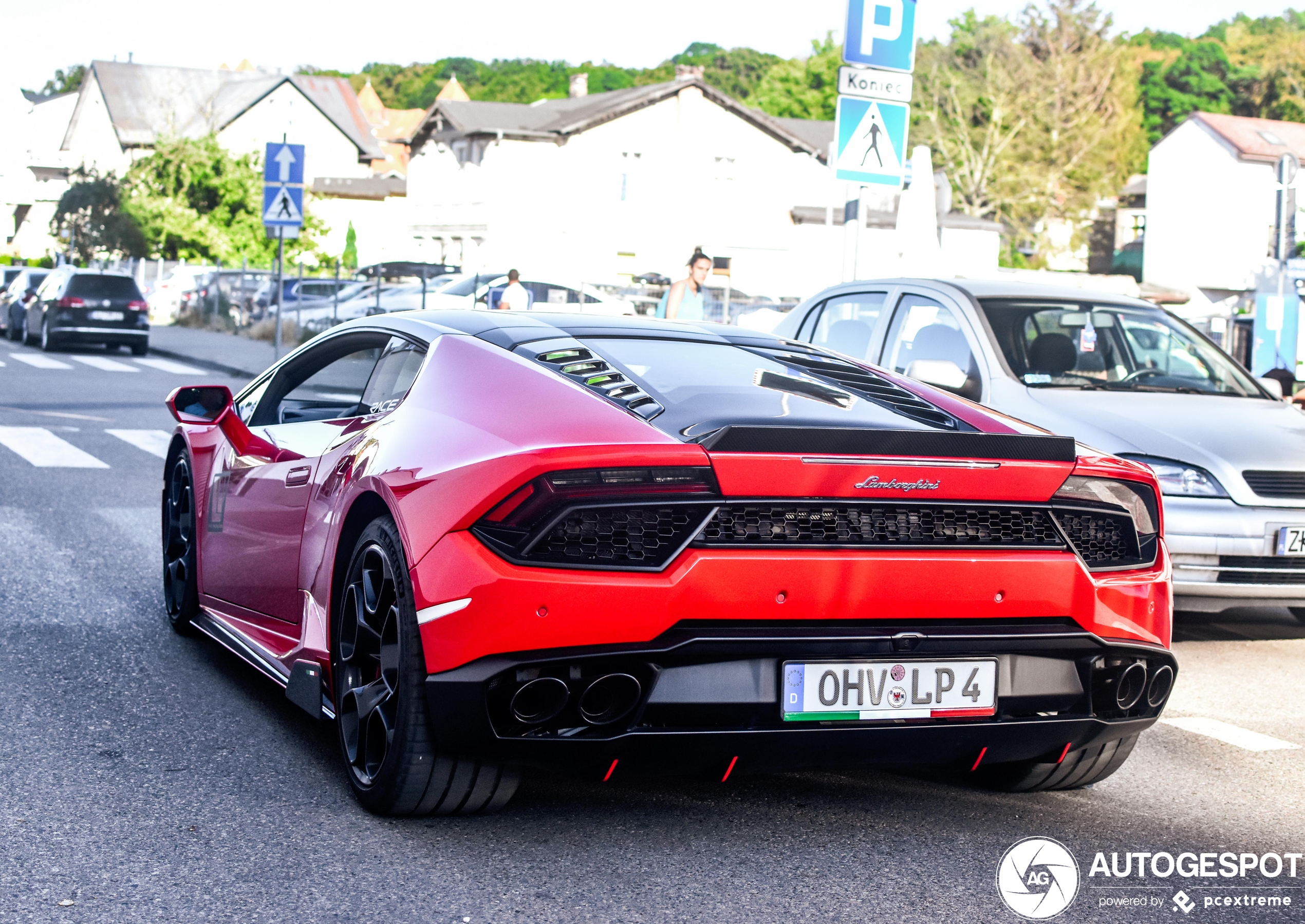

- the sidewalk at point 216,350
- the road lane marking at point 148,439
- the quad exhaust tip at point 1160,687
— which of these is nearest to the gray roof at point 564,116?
the sidewalk at point 216,350

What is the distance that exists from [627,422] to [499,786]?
939 millimetres

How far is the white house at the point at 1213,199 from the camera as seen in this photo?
7562 cm

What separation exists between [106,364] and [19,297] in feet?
26.0

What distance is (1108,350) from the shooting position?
800cm

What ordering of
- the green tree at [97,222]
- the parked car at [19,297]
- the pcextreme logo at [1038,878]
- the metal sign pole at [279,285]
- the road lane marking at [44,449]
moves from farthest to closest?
the green tree at [97,222] < the parked car at [19,297] < the metal sign pole at [279,285] < the road lane marking at [44,449] < the pcextreme logo at [1038,878]

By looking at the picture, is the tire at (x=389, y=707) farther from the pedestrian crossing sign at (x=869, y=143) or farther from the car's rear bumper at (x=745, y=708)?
the pedestrian crossing sign at (x=869, y=143)

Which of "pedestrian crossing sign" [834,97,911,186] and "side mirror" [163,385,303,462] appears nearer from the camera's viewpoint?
"side mirror" [163,385,303,462]

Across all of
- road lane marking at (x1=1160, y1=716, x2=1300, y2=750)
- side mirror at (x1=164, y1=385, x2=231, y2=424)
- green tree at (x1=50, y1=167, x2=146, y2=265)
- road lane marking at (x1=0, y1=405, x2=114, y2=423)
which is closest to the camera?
road lane marking at (x1=1160, y1=716, x2=1300, y2=750)

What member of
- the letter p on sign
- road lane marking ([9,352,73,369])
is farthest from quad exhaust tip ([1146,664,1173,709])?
road lane marking ([9,352,73,369])

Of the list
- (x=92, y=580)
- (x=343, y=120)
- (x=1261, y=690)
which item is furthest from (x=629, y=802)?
(x=343, y=120)

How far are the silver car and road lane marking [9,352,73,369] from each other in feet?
60.9

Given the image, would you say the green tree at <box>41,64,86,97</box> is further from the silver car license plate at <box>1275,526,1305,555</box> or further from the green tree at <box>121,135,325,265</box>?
the silver car license plate at <box>1275,526,1305,555</box>

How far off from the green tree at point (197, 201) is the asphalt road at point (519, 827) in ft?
166

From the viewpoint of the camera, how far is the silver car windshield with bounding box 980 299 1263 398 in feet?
25.5
